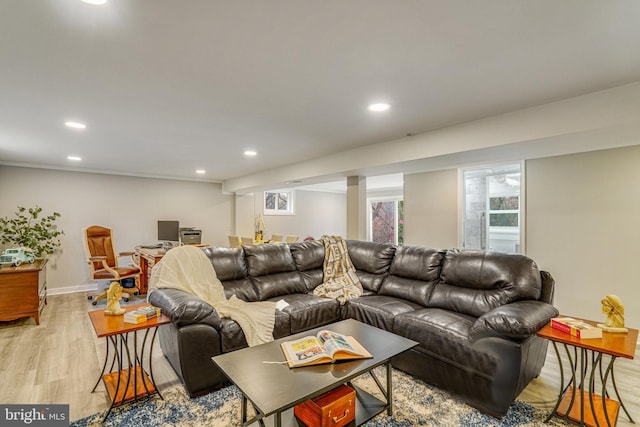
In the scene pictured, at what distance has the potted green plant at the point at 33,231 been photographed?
485 centimetres

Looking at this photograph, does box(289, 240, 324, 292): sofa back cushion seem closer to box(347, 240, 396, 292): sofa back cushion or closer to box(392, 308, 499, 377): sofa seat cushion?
box(347, 240, 396, 292): sofa back cushion

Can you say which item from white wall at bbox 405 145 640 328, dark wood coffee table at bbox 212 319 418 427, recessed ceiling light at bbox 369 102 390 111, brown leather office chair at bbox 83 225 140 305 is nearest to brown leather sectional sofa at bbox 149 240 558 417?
dark wood coffee table at bbox 212 319 418 427

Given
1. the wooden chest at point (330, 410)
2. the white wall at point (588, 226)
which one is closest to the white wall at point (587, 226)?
the white wall at point (588, 226)

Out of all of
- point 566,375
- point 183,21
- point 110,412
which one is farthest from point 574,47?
point 110,412

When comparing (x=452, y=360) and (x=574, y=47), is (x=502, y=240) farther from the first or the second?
(x=574, y=47)

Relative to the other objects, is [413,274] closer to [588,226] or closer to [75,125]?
[588,226]

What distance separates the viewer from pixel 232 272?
10.7 ft

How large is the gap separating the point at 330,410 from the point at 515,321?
4.24 feet

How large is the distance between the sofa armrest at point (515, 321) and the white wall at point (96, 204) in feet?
20.8

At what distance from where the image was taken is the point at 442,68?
199 centimetres

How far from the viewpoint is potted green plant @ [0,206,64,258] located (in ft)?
15.9

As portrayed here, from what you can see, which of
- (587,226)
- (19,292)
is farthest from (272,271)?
(587,226)

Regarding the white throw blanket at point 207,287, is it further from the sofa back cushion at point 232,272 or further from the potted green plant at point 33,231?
the potted green plant at point 33,231

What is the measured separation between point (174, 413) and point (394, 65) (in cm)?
268
